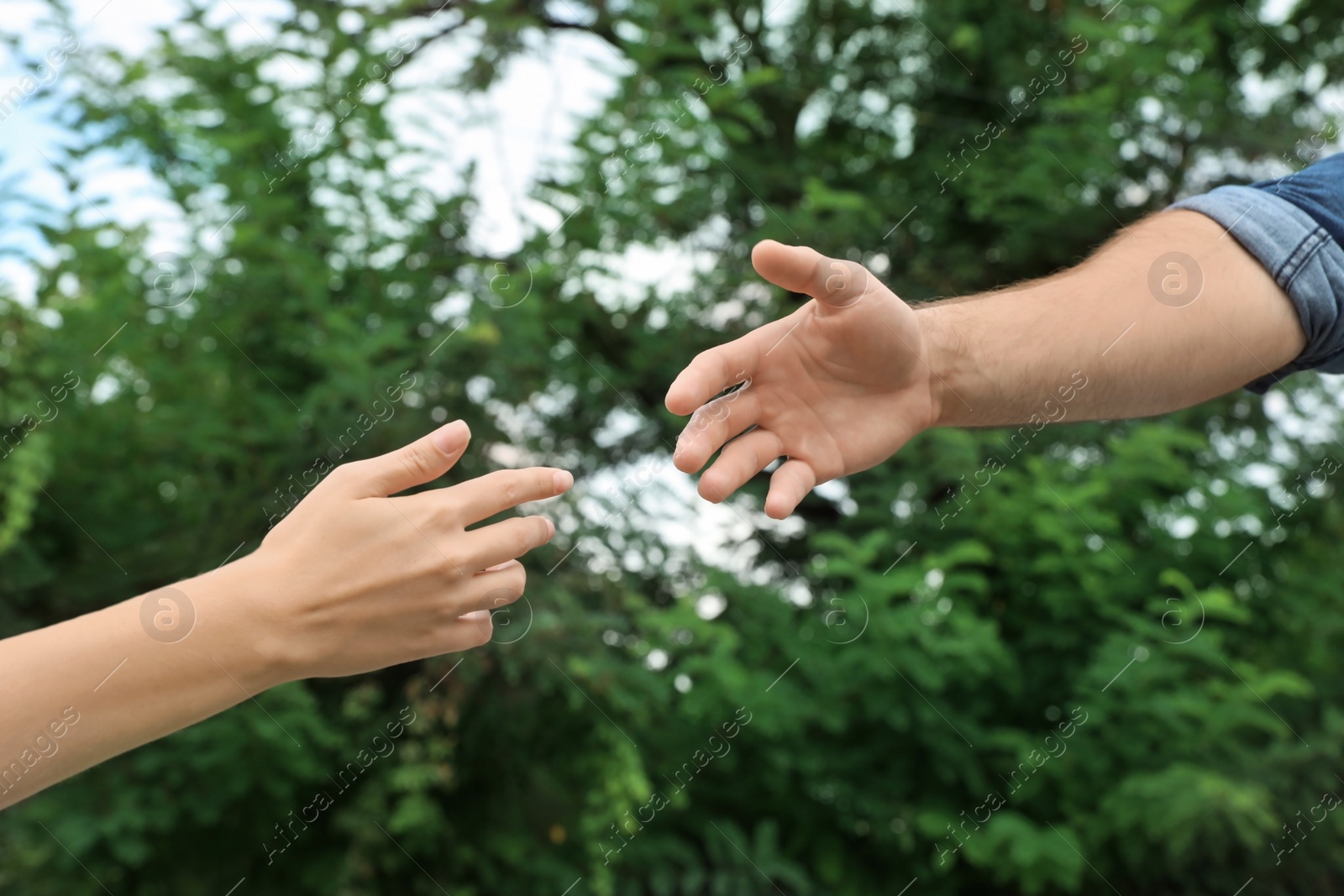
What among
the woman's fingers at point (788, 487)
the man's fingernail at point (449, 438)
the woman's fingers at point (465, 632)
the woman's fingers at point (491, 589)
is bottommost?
the woman's fingers at point (465, 632)

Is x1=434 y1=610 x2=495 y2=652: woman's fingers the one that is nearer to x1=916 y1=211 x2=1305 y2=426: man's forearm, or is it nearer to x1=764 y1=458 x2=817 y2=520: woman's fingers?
x1=764 y1=458 x2=817 y2=520: woman's fingers

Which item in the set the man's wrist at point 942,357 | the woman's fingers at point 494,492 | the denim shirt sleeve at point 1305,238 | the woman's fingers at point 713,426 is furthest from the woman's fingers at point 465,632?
the denim shirt sleeve at point 1305,238

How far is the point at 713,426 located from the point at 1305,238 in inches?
33.3

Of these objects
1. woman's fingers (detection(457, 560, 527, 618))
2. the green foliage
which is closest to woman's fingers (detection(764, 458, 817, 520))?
woman's fingers (detection(457, 560, 527, 618))

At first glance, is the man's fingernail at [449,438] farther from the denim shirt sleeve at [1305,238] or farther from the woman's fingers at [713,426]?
the denim shirt sleeve at [1305,238]

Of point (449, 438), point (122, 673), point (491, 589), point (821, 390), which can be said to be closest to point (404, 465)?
point (449, 438)

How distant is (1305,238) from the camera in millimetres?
1274

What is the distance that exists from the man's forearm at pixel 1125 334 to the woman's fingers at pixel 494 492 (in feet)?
1.95

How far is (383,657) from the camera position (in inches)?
42.9

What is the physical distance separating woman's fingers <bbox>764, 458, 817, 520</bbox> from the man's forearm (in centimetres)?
24

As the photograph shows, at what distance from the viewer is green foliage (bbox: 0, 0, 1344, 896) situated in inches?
107

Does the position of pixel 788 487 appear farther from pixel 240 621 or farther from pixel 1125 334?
pixel 240 621

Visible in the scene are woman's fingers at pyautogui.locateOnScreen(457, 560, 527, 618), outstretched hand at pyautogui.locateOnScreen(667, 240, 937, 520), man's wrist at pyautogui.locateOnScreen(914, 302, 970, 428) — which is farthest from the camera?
man's wrist at pyautogui.locateOnScreen(914, 302, 970, 428)

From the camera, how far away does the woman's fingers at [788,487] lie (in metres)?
1.19
